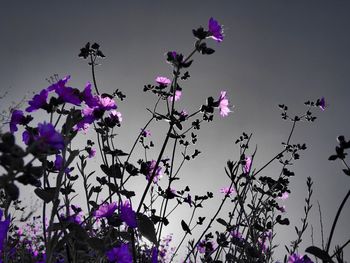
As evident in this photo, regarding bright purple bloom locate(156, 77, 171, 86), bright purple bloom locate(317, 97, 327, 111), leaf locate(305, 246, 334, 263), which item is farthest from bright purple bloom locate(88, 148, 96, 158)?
bright purple bloom locate(317, 97, 327, 111)

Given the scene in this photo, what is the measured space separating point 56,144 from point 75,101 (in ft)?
2.91

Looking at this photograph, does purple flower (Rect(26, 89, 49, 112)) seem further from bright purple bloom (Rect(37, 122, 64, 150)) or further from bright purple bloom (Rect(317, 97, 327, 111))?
bright purple bloom (Rect(317, 97, 327, 111))

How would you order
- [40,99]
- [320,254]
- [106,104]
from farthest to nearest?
[106,104] < [40,99] < [320,254]

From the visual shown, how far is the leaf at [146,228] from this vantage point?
5.87ft

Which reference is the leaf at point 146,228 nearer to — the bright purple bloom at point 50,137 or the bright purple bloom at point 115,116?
the bright purple bloom at point 115,116

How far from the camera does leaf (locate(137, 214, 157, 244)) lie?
179 cm

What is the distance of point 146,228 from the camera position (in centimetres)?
180

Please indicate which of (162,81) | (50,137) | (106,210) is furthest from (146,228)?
(162,81)

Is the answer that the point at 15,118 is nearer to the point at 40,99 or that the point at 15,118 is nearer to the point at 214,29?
the point at 40,99

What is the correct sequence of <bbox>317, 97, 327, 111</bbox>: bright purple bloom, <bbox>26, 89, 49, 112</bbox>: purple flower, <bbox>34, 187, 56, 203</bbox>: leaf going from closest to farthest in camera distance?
<bbox>34, 187, 56, 203</bbox>: leaf → <bbox>26, 89, 49, 112</bbox>: purple flower → <bbox>317, 97, 327, 111</bbox>: bright purple bloom

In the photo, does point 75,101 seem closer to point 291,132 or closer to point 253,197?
point 253,197

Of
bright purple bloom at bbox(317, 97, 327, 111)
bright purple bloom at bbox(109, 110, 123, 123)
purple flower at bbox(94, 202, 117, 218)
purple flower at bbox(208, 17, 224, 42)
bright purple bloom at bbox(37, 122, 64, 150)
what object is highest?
bright purple bloom at bbox(317, 97, 327, 111)

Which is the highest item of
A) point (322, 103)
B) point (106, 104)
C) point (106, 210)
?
point (322, 103)

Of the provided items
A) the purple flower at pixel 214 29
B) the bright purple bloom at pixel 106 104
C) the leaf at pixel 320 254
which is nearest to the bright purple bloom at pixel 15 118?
the bright purple bloom at pixel 106 104
